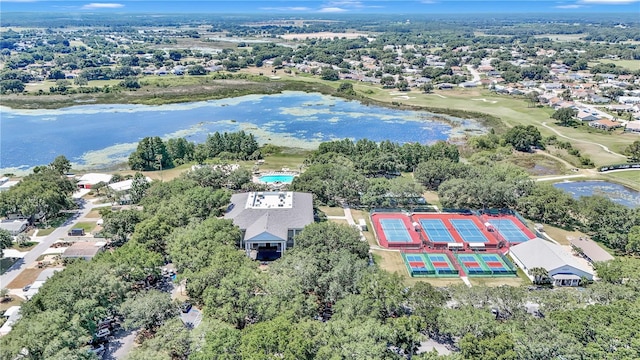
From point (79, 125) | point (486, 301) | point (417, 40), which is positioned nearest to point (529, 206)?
point (486, 301)

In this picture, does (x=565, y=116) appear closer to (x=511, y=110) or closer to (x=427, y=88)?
(x=511, y=110)

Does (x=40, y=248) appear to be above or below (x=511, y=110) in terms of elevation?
below

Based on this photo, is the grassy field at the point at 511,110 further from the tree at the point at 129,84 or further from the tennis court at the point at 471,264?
the tree at the point at 129,84

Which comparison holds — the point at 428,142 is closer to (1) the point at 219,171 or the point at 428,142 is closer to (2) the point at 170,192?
(1) the point at 219,171

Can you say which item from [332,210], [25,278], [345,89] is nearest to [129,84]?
[345,89]

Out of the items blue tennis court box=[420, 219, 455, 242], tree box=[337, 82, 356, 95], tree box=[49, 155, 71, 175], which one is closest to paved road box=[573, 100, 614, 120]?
tree box=[337, 82, 356, 95]

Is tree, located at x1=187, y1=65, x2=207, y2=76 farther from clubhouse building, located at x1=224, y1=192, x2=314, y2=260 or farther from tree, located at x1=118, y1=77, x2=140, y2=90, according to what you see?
clubhouse building, located at x1=224, y1=192, x2=314, y2=260

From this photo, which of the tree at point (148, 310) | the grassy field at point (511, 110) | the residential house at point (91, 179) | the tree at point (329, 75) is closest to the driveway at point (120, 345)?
the tree at point (148, 310)
